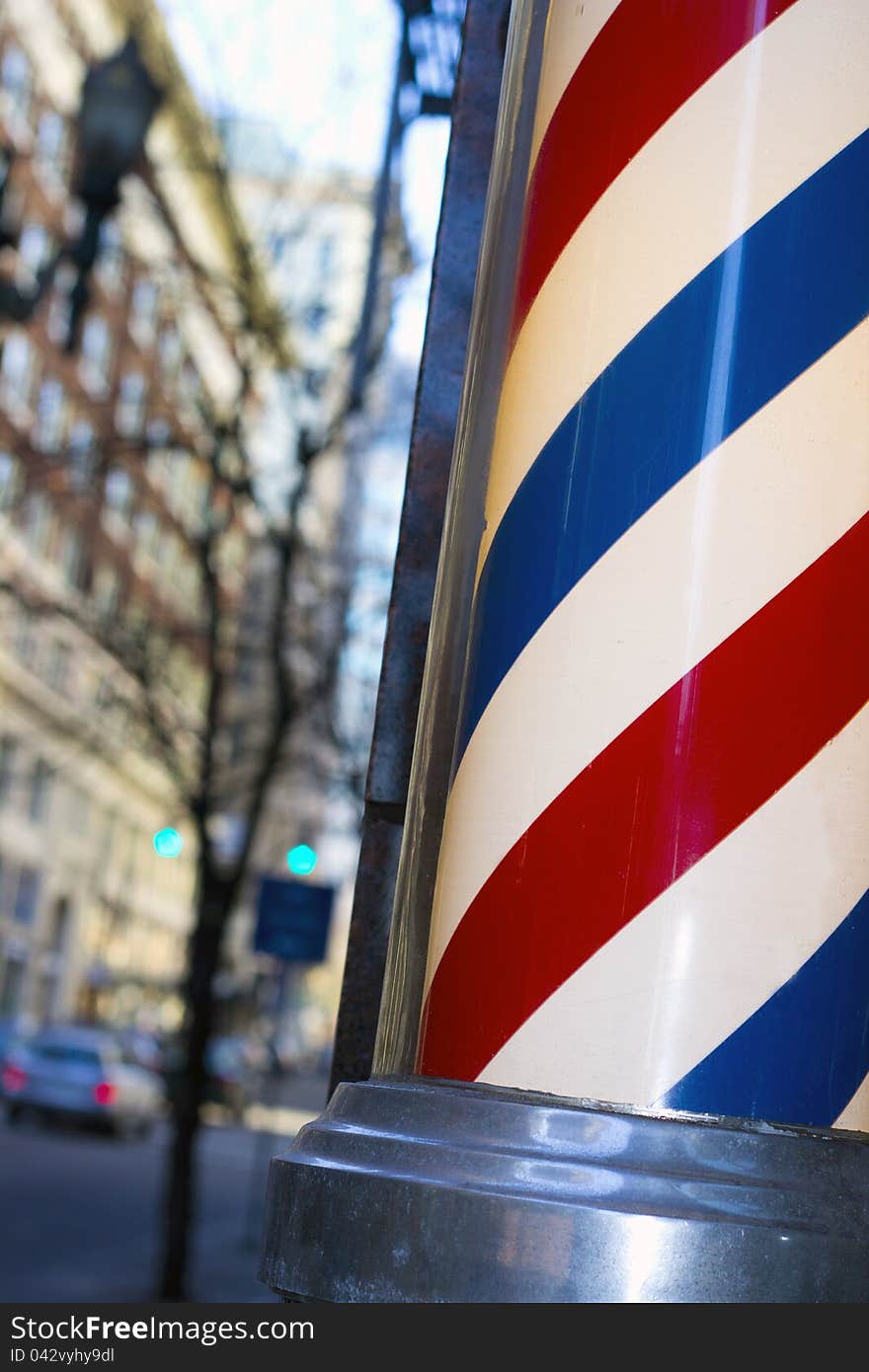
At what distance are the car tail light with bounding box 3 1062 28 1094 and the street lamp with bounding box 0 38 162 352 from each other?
22783mm

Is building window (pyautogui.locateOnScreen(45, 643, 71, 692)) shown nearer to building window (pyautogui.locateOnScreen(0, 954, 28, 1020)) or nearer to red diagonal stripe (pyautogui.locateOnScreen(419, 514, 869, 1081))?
building window (pyautogui.locateOnScreen(0, 954, 28, 1020))

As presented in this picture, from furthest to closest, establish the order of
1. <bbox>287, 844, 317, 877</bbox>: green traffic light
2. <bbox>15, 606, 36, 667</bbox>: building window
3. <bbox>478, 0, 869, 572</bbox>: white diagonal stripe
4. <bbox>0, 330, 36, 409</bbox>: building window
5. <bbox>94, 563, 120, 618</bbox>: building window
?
<bbox>94, 563, 120, 618</bbox>: building window → <bbox>15, 606, 36, 667</bbox>: building window → <bbox>0, 330, 36, 409</bbox>: building window → <bbox>287, 844, 317, 877</bbox>: green traffic light → <bbox>478, 0, 869, 572</bbox>: white diagonal stripe

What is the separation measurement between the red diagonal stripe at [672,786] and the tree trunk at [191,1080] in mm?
11131

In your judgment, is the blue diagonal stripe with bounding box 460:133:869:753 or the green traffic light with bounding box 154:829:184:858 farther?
the green traffic light with bounding box 154:829:184:858

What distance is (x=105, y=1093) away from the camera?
28.3 m

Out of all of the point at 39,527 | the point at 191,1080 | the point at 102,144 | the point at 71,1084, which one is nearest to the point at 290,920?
the point at 191,1080

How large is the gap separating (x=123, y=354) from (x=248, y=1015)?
28.8 m

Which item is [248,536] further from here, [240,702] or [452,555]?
[452,555]

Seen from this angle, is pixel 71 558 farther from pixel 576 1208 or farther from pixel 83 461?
pixel 576 1208

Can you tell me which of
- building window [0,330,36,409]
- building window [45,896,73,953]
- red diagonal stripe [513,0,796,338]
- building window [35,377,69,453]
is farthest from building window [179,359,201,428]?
building window [45,896,73,953]

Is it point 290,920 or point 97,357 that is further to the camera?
point 97,357

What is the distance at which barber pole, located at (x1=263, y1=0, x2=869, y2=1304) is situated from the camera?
1.17 metres

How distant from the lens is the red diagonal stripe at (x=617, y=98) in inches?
54.3

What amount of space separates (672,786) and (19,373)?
41.7 meters
